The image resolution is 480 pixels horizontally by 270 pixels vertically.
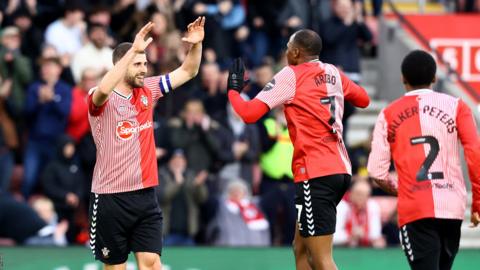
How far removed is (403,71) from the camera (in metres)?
10.1

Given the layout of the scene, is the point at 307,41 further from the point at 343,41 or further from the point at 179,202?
the point at 343,41

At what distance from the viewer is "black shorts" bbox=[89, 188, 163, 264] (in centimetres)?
1053

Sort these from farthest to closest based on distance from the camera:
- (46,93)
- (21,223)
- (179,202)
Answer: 1. (46,93)
2. (179,202)
3. (21,223)

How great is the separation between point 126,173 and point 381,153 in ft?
6.45

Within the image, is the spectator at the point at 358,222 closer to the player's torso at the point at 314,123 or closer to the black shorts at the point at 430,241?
the player's torso at the point at 314,123

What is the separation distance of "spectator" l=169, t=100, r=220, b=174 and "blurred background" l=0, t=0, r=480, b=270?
17 mm

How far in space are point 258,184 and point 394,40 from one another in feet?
12.3

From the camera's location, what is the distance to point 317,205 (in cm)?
1053

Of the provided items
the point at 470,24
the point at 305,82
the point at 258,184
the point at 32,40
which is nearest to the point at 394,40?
the point at 470,24

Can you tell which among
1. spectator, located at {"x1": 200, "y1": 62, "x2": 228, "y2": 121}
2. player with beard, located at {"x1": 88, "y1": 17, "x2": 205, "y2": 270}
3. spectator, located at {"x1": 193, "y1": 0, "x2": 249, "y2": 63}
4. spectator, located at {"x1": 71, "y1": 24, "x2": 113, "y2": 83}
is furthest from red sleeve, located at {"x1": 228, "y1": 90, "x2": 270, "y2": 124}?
spectator, located at {"x1": 193, "y1": 0, "x2": 249, "y2": 63}

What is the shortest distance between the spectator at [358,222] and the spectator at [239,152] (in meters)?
1.63

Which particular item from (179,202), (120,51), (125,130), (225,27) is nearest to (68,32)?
(225,27)

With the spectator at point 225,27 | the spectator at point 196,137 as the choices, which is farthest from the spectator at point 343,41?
the spectator at point 196,137

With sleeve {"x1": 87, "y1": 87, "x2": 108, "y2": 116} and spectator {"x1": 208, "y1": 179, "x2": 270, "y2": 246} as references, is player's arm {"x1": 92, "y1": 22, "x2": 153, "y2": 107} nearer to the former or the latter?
sleeve {"x1": 87, "y1": 87, "x2": 108, "y2": 116}
